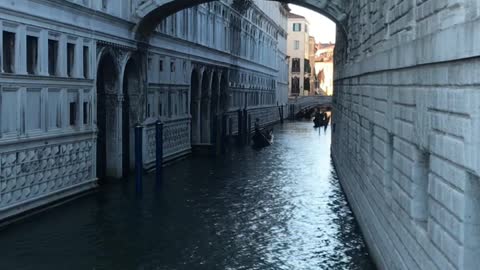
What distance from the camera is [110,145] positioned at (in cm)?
1778

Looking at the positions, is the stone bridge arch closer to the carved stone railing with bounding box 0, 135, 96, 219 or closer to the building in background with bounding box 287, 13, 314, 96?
the carved stone railing with bounding box 0, 135, 96, 219

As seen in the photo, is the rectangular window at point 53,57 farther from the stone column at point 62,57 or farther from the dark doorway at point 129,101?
the dark doorway at point 129,101

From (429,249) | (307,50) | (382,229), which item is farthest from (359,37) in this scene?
(307,50)

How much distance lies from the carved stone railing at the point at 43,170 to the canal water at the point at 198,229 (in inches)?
16.8

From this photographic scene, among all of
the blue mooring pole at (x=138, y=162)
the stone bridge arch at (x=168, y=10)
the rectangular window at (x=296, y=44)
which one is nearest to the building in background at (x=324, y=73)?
the rectangular window at (x=296, y=44)

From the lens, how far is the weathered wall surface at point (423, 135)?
465 centimetres

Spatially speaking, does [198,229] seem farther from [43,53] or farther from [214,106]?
[214,106]

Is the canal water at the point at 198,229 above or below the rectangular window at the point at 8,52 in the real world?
below

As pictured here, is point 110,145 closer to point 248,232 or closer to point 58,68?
point 58,68

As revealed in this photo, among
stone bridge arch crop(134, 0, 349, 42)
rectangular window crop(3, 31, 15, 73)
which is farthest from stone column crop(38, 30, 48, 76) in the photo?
stone bridge arch crop(134, 0, 349, 42)

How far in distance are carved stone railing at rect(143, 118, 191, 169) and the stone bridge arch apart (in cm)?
287

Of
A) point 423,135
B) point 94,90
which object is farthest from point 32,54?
point 423,135

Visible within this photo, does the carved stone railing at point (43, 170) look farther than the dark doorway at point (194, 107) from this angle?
No

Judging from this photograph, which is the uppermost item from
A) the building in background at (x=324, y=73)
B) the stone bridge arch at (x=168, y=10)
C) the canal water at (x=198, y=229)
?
the building in background at (x=324, y=73)
